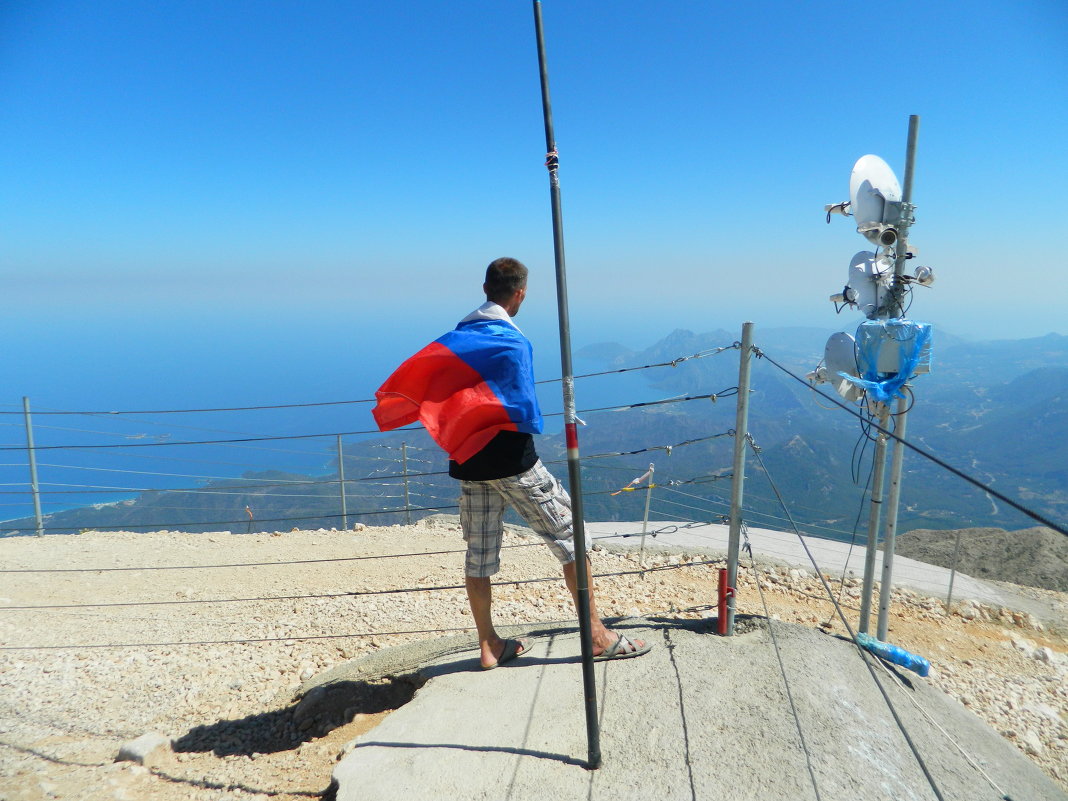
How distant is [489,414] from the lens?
2.85 metres

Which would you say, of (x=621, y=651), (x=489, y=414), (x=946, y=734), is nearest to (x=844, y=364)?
(x=946, y=734)

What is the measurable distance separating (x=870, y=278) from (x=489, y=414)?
252 centimetres

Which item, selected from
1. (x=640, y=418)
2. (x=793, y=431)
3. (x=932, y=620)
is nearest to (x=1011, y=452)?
(x=793, y=431)

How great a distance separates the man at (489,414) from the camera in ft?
9.39

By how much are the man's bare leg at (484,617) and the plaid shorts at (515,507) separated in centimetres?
6

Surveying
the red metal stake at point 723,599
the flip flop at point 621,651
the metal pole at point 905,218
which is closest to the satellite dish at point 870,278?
the metal pole at point 905,218

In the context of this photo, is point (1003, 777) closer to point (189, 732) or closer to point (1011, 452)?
point (189, 732)

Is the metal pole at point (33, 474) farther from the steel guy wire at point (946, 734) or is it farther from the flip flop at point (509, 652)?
the steel guy wire at point (946, 734)

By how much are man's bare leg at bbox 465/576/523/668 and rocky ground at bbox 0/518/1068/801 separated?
661 mm

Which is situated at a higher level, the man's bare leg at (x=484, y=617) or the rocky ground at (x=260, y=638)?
the man's bare leg at (x=484, y=617)

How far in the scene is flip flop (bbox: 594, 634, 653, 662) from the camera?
3174 millimetres

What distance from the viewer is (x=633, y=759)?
2.43m

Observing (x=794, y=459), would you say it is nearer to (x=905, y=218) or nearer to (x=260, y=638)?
(x=905, y=218)

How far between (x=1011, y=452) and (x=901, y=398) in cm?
11453
